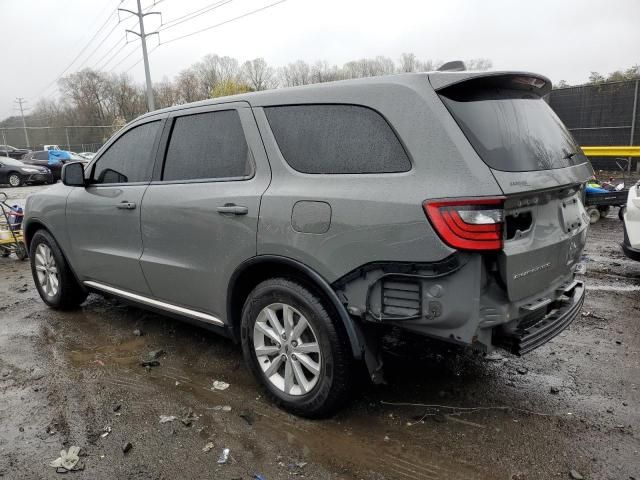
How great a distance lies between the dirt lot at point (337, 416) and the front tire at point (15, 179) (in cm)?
2162

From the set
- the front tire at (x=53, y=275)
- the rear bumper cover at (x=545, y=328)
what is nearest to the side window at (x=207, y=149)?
the rear bumper cover at (x=545, y=328)

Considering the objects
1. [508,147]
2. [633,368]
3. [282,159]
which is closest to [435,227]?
[508,147]

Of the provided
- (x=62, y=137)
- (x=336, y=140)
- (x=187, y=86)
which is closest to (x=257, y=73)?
(x=187, y=86)

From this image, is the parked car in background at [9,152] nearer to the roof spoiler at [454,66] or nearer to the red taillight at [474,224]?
the roof spoiler at [454,66]

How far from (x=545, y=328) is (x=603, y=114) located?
1429cm

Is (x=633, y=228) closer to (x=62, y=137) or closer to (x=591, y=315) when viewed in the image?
(x=591, y=315)

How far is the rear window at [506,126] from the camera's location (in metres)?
2.43

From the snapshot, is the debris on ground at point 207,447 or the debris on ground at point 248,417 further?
the debris on ground at point 248,417

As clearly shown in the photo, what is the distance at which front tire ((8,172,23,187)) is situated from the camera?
74.1ft

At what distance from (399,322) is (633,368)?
2.17m

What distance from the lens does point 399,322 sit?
250cm

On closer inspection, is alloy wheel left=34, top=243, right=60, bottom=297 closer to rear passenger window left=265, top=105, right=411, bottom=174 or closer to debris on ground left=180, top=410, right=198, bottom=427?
debris on ground left=180, top=410, right=198, bottom=427

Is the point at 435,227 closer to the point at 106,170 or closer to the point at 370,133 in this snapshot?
the point at 370,133

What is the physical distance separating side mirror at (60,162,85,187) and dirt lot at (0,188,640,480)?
54.1 inches
